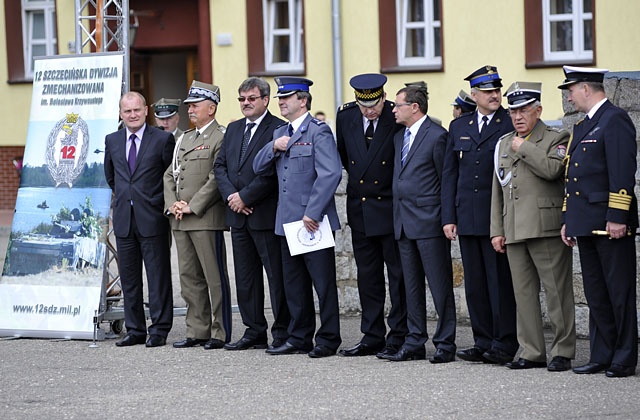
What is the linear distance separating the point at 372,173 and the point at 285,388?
6.48 ft

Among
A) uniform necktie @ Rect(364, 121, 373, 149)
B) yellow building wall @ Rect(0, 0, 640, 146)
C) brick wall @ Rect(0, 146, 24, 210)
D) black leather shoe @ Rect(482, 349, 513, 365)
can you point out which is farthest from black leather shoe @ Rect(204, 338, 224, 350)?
brick wall @ Rect(0, 146, 24, 210)

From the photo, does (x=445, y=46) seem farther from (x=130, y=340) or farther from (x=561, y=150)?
(x=561, y=150)

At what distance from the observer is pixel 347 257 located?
1216 centimetres

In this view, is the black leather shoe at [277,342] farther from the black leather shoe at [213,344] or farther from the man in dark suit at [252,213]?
the black leather shoe at [213,344]

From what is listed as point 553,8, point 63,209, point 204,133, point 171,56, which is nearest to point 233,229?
point 204,133

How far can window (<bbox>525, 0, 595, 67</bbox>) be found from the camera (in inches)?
882

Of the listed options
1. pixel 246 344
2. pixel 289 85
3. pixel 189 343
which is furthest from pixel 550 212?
pixel 189 343

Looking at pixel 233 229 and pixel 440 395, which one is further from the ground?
pixel 233 229

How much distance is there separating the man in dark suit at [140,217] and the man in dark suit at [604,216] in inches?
136

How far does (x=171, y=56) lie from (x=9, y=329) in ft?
51.1

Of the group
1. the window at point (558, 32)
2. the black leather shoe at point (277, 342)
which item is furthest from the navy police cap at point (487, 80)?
the window at point (558, 32)

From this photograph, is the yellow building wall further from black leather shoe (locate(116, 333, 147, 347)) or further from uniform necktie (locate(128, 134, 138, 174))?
black leather shoe (locate(116, 333, 147, 347))

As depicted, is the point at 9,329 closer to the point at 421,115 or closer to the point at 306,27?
the point at 421,115

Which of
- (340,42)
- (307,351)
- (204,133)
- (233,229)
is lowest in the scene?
(307,351)
